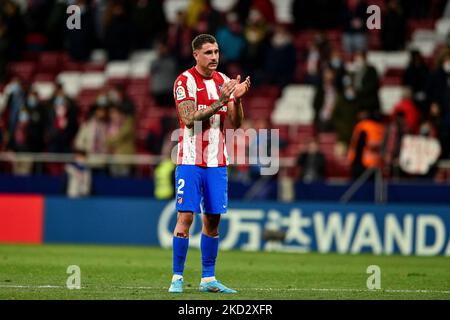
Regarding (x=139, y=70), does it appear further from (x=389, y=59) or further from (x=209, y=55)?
(x=209, y=55)

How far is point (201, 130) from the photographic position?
12.1 meters

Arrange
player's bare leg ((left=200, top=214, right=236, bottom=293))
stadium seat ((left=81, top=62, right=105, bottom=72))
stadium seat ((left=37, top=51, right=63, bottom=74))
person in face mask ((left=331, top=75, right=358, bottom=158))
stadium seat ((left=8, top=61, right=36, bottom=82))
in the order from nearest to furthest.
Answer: player's bare leg ((left=200, top=214, right=236, bottom=293)) → person in face mask ((left=331, top=75, right=358, bottom=158)) → stadium seat ((left=81, top=62, right=105, bottom=72)) → stadium seat ((left=8, top=61, right=36, bottom=82)) → stadium seat ((left=37, top=51, right=63, bottom=74))

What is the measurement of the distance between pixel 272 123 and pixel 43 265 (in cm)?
1001

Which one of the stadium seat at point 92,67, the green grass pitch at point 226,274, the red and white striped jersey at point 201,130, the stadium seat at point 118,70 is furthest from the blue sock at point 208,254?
the stadium seat at point 92,67

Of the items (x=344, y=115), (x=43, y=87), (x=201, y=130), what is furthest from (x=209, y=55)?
(x=43, y=87)

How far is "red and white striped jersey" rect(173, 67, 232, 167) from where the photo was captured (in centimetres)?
1205

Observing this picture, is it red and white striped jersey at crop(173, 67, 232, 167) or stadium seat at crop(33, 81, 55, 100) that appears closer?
red and white striped jersey at crop(173, 67, 232, 167)

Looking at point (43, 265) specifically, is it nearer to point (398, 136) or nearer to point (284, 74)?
point (398, 136)

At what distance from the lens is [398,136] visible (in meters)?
21.2

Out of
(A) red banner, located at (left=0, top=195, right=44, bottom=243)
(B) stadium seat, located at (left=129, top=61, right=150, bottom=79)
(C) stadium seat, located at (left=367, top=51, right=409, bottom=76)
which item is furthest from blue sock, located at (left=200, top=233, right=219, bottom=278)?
(B) stadium seat, located at (left=129, top=61, right=150, bottom=79)

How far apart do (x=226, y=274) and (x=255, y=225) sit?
7.06m

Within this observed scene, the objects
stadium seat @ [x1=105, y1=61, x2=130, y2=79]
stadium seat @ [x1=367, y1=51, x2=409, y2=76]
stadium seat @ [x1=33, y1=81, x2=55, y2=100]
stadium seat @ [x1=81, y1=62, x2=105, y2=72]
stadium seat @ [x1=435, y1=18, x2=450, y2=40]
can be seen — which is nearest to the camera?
stadium seat @ [x1=367, y1=51, x2=409, y2=76]

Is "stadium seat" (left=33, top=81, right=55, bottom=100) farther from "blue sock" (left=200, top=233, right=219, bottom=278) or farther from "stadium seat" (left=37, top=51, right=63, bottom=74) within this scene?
"blue sock" (left=200, top=233, right=219, bottom=278)
